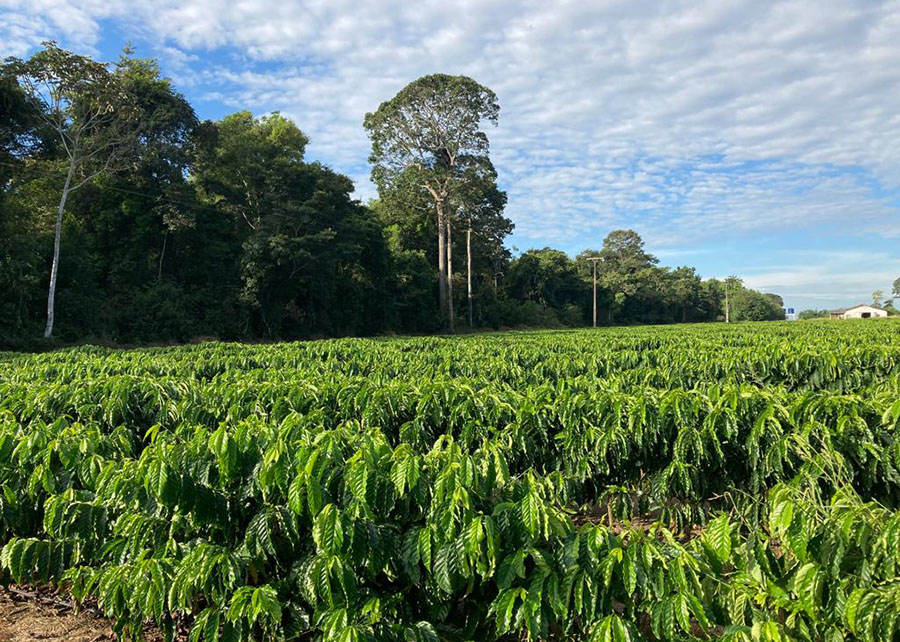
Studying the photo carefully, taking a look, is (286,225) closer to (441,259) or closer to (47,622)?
(441,259)

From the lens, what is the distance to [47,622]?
9.74ft

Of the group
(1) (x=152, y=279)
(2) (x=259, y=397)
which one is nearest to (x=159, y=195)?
(1) (x=152, y=279)

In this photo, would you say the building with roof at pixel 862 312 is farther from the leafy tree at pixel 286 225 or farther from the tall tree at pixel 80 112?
the tall tree at pixel 80 112

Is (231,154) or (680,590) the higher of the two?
(231,154)

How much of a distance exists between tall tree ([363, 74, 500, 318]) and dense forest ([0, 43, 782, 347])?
92 mm

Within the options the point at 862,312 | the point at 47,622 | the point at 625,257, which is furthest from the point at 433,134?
the point at 862,312

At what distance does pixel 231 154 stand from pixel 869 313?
113m

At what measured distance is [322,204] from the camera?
1169 inches

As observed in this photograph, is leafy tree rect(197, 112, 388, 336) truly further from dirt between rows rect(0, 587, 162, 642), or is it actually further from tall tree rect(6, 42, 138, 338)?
dirt between rows rect(0, 587, 162, 642)

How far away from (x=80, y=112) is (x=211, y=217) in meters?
8.32

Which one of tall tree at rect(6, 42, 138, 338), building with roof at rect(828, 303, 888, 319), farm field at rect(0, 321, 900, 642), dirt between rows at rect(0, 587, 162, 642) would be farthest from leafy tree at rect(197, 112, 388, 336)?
building with roof at rect(828, 303, 888, 319)

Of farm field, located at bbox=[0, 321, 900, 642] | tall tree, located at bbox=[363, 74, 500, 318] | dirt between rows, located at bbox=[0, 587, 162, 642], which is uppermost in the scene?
tall tree, located at bbox=[363, 74, 500, 318]

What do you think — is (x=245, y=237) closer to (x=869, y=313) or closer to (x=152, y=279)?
(x=152, y=279)

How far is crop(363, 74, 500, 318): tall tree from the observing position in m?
34.7
